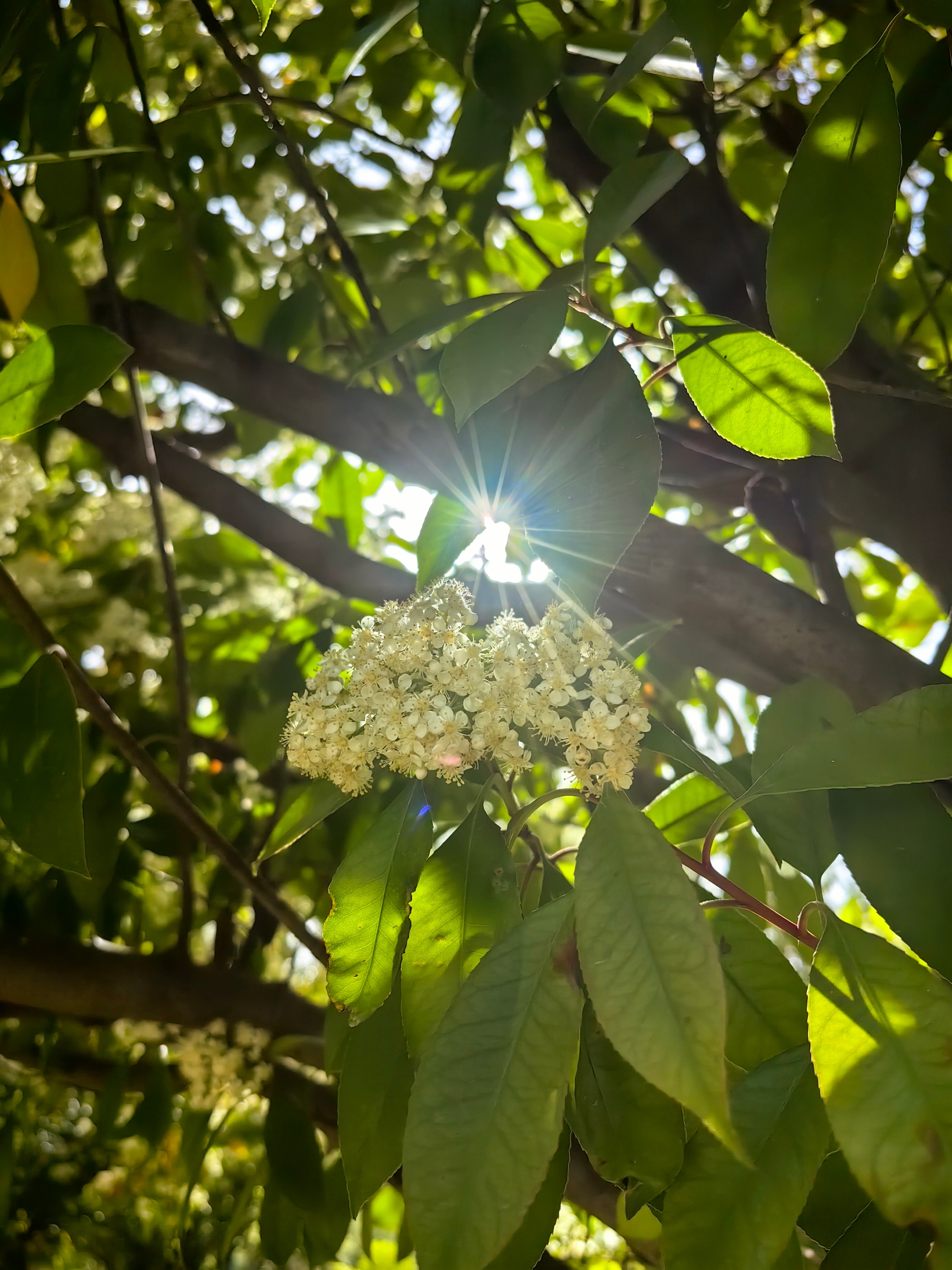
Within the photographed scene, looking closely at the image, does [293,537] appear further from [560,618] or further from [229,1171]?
[229,1171]

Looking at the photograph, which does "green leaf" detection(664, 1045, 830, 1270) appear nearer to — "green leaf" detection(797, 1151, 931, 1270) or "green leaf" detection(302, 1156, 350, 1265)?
"green leaf" detection(797, 1151, 931, 1270)

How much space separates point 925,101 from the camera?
2.21ft

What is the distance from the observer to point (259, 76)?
0.88 meters

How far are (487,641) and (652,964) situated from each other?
0.92 feet

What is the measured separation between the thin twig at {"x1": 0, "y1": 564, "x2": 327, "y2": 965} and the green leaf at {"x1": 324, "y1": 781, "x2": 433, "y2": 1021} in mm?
209

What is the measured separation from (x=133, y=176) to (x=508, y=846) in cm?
106

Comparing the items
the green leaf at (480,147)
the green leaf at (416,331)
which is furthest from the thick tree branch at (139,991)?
the green leaf at (480,147)

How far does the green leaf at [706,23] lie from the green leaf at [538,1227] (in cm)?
60

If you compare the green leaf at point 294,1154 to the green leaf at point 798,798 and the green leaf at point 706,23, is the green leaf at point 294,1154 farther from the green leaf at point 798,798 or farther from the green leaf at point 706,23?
the green leaf at point 706,23

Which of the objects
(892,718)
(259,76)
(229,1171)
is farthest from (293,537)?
(229,1171)

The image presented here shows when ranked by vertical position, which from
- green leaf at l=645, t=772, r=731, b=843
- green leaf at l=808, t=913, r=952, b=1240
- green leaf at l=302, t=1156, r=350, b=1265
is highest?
green leaf at l=645, t=772, r=731, b=843

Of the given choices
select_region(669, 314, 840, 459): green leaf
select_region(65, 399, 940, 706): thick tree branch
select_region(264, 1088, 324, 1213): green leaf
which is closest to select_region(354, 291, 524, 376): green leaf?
A: select_region(669, 314, 840, 459): green leaf

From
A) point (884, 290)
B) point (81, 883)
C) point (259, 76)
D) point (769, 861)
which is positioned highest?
point (884, 290)

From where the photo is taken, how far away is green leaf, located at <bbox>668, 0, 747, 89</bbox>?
19.0 inches
